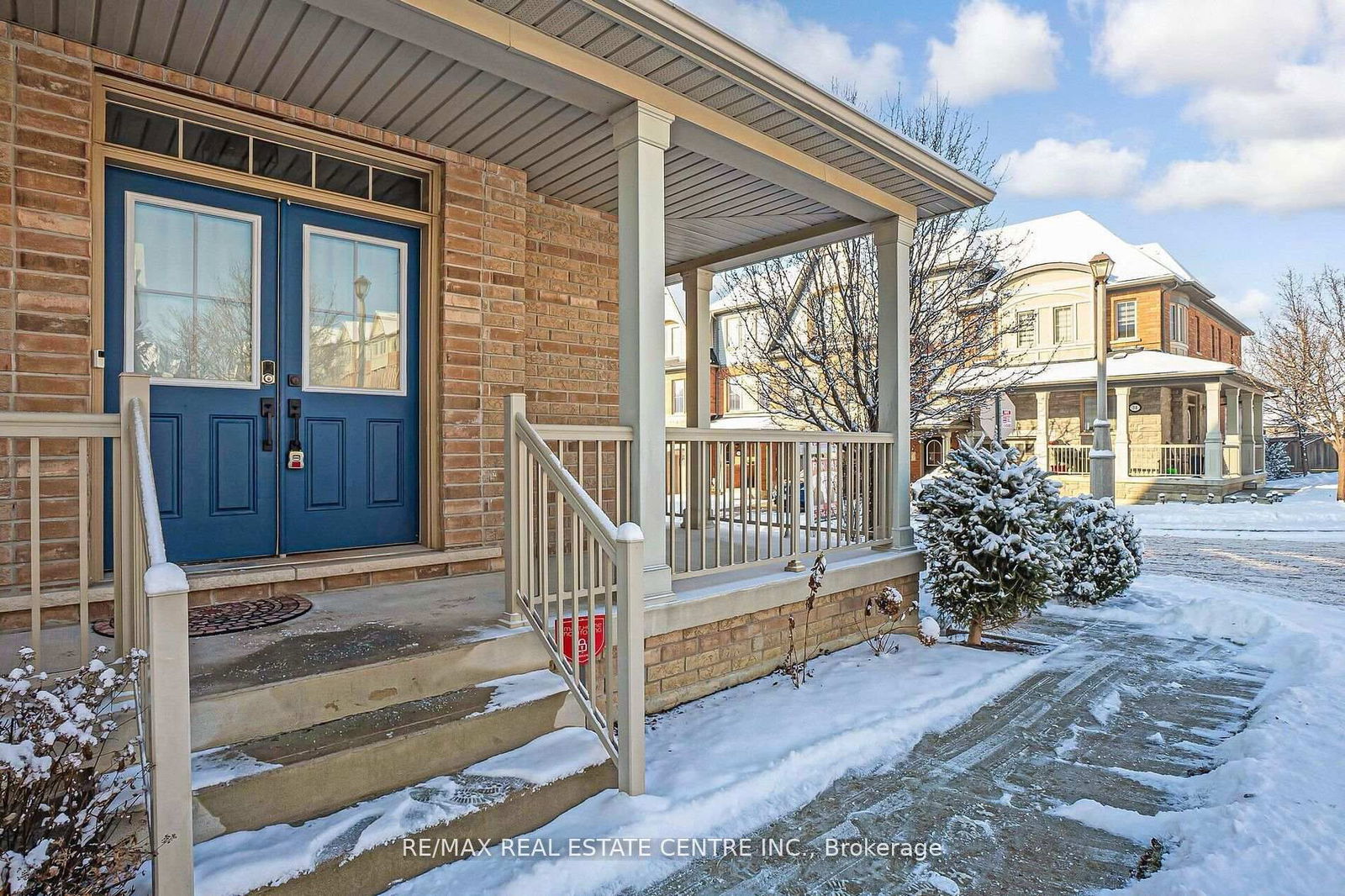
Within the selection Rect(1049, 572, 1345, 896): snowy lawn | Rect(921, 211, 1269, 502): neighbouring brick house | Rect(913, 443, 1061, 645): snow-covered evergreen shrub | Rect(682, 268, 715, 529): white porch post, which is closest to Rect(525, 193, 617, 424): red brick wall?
Rect(682, 268, 715, 529): white porch post

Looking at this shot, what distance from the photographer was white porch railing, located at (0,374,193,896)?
1.77m

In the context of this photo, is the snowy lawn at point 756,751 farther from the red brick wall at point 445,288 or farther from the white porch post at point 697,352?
the white porch post at point 697,352

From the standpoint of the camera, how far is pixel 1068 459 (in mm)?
17359

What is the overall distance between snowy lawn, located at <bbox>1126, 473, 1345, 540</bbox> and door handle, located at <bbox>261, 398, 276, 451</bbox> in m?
12.4

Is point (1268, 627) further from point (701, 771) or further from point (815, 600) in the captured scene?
point (701, 771)

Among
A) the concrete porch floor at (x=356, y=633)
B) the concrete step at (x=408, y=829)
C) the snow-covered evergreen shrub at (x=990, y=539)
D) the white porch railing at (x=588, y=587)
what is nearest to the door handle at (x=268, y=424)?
the concrete porch floor at (x=356, y=633)

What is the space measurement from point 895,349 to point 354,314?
3701mm

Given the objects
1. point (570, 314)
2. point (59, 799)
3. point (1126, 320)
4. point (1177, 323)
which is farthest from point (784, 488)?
point (1177, 323)

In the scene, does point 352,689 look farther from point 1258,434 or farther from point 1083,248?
point 1258,434

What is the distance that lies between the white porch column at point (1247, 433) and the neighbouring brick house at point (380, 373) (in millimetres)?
17786

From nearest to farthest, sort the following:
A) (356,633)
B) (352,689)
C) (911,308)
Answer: (352,689), (356,633), (911,308)

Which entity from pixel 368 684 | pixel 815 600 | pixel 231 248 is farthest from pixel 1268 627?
pixel 231 248

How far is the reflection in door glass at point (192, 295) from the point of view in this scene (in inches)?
139

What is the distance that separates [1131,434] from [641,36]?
18.8 meters
